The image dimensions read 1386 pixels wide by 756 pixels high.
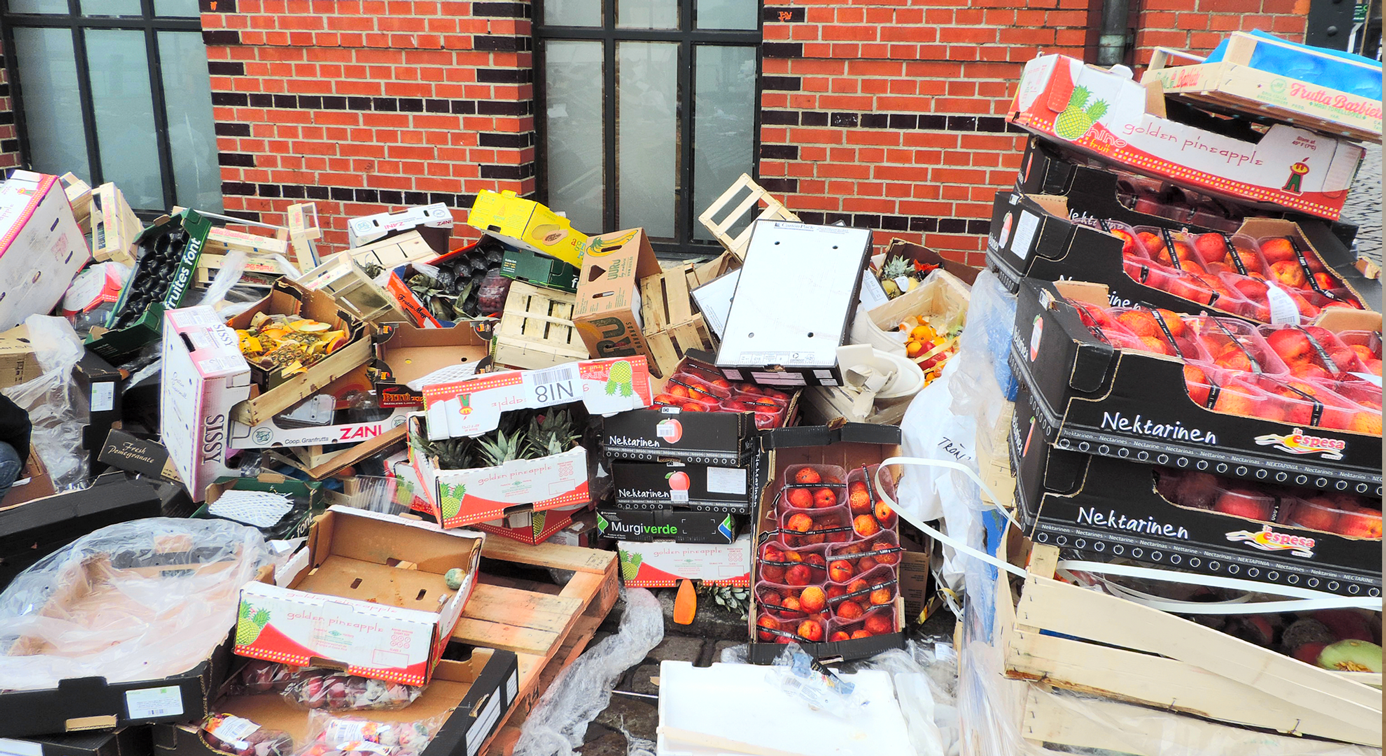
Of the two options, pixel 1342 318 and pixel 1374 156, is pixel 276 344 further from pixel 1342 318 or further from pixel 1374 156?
pixel 1374 156

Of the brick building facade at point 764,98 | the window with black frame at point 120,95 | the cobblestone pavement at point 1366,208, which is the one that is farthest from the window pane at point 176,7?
the cobblestone pavement at point 1366,208

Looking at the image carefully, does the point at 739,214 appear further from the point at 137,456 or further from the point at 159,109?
the point at 159,109

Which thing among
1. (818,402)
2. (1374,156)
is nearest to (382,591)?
(818,402)

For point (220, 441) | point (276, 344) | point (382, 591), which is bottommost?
point (382, 591)

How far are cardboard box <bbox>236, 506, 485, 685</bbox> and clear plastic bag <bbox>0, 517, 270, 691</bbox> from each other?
17cm

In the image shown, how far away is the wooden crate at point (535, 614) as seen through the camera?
268 centimetres

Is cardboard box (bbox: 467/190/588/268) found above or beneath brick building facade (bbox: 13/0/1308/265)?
beneath

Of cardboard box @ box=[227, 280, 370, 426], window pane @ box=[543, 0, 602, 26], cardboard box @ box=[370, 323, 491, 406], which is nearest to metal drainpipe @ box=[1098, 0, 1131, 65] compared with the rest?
window pane @ box=[543, 0, 602, 26]

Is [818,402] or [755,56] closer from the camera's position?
[818,402]

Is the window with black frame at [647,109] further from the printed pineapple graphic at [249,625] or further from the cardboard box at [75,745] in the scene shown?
the cardboard box at [75,745]

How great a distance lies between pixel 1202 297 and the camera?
83.9 inches

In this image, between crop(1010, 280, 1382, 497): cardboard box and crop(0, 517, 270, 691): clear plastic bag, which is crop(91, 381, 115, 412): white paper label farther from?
crop(1010, 280, 1382, 497): cardboard box

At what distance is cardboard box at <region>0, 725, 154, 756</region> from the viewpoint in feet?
7.13

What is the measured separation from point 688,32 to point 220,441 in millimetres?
3246
